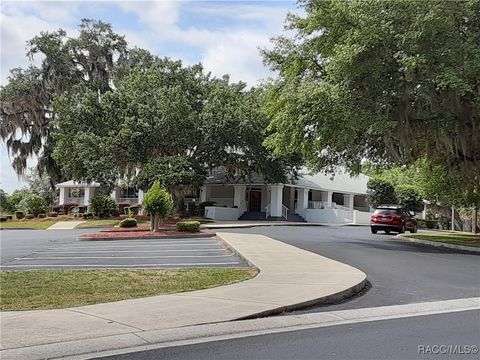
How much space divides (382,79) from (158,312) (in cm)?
1372

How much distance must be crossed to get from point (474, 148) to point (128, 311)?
18376mm

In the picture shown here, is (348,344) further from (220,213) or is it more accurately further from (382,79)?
(220,213)

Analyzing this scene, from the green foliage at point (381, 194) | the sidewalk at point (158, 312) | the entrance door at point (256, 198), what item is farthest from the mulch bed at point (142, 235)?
the green foliage at point (381, 194)

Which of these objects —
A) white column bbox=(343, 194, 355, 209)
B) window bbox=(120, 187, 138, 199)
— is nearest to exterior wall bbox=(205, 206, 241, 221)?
window bbox=(120, 187, 138, 199)

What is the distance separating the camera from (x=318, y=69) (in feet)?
70.1

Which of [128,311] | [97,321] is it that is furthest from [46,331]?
[128,311]

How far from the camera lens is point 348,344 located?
6.27 metres

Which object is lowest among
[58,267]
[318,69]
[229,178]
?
[58,267]

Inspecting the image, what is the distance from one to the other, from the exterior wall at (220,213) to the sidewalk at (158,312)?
Answer: 28.3 metres

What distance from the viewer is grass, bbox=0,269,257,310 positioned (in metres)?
8.53

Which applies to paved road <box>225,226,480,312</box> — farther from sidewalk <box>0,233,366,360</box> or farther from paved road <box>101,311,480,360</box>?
paved road <box>101,311,480,360</box>

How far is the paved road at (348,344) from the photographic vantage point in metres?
5.78

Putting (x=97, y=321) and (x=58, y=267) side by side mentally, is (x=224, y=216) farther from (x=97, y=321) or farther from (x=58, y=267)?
(x=97, y=321)

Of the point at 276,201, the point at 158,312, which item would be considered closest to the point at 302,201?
the point at 276,201
